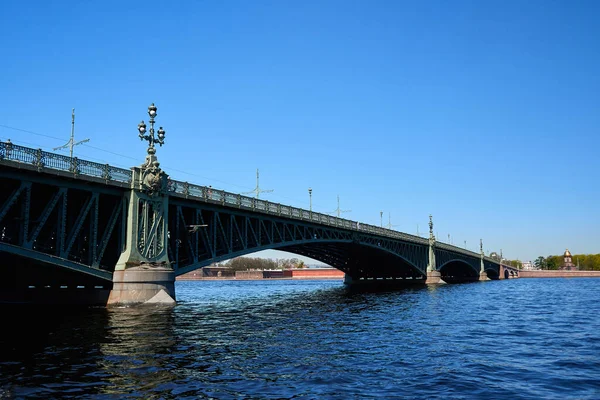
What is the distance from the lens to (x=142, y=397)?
457 inches

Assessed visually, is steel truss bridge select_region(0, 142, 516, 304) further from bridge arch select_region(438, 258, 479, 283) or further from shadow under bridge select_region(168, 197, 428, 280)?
bridge arch select_region(438, 258, 479, 283)

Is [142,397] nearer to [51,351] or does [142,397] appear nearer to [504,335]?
[51,351]

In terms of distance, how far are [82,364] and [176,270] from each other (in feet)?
82.6

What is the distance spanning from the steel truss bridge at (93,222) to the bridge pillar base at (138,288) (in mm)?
1089

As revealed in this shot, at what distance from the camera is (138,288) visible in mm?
34500

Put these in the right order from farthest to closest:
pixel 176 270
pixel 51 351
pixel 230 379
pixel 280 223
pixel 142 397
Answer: pixel 280 223, pixel 176 270, pixel 51 351, pixel 230 379, pixel 142 397

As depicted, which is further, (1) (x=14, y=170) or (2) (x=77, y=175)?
(2) (x=77, y=175)

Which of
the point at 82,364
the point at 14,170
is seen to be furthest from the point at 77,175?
the point at 82,364

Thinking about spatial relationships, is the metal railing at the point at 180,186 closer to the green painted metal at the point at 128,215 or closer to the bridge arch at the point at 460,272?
the green painted metal at the point at 128,215

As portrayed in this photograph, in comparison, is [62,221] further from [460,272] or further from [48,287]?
[460,272]

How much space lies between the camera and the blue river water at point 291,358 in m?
12.7

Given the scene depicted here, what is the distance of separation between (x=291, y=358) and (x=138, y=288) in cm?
2031

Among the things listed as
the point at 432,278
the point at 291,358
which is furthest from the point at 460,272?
the point at 291,358

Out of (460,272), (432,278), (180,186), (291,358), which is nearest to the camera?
(291,358)
